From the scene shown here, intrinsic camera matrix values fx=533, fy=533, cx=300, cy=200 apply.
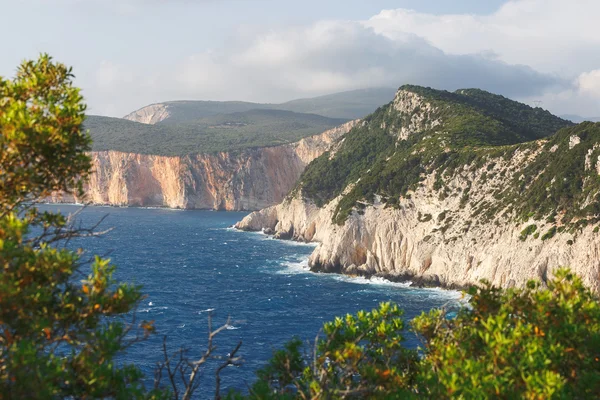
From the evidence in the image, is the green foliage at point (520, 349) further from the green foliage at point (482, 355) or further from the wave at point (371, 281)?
the wave at point (371, 281)

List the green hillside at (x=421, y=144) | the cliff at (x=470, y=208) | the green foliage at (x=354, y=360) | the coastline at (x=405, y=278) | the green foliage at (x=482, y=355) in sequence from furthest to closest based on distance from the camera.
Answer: the green hillside at (x=421, y=144) < the coastline at (x=405, y=278) < the cliff at (x=470, y=208) < the green foliage at (x=354, y=360) < the green foliage at (x=482, y=355)

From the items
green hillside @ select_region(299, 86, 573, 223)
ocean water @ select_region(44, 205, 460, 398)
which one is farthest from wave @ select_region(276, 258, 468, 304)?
green hillside @ select_region(299, 86, 573, 223)

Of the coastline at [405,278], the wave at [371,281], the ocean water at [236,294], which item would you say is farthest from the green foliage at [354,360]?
the wave at [371,281]

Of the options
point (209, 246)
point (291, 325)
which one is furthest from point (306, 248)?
point (291, 325)

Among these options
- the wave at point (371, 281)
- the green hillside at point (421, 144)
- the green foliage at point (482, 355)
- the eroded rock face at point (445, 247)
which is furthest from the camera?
the green hillside at point (421, 144)

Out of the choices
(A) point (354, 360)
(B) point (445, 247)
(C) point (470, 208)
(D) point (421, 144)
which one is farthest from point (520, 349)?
(D) point (421, 144)

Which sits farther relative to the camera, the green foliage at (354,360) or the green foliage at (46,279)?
the green foliage at (354,360)
